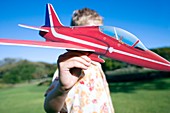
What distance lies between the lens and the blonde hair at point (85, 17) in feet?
5.14

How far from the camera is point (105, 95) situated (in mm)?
1794

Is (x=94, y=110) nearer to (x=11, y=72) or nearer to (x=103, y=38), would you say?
(x=103, y=38)

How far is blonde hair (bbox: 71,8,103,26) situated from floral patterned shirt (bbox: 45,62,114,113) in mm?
292

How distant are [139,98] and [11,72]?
13353mm

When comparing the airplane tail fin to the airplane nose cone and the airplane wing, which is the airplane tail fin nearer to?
the airplane wing

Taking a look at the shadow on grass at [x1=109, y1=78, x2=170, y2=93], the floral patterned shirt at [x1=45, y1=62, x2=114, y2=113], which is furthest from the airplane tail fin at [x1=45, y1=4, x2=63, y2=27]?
the shadow on grass at [x1=109, y1=78, x2=170, y2=93]

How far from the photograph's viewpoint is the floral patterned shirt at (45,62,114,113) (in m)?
A: 1.70

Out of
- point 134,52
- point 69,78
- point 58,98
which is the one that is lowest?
point 58,98

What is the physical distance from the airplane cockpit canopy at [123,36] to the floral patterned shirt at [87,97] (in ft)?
1.47

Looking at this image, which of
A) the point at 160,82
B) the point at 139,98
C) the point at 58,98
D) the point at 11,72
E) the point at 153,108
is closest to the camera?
the point at 58,98

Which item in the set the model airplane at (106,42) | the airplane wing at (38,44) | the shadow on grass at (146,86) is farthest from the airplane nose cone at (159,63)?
the shadow on grass at (146,86)

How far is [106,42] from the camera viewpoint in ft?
4.12

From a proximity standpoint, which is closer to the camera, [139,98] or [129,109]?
[129,109]

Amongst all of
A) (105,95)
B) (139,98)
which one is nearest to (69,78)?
(105,95)
